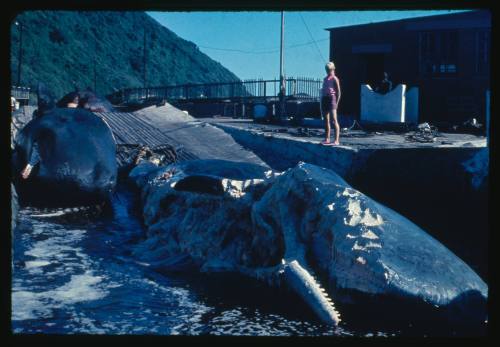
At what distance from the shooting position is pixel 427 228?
6.45 metres

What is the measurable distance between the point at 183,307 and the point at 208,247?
1.20m

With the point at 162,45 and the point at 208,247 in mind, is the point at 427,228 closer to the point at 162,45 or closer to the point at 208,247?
the point at 208,247

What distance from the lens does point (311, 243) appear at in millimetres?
4148

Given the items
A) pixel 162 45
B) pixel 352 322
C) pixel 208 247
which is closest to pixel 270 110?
pixel 208 247

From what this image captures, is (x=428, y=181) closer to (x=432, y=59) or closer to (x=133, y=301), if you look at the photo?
(x=133, y=301)

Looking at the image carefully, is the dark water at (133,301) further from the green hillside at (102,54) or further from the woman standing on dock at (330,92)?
the green hillside at (102,54)

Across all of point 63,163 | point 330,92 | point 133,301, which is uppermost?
point 330,92

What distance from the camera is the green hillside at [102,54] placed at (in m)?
50.2

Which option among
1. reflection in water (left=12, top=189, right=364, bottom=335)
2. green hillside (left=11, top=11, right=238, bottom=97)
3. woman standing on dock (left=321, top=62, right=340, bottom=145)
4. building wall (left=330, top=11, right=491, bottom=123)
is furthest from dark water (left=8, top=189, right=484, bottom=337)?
green hillside (left=11, top=11, right=238, bottom=97)

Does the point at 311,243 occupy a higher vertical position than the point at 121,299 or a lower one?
higher

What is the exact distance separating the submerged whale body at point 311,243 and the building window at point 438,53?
11.7 meters

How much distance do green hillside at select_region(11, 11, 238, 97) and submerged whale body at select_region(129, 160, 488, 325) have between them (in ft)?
126

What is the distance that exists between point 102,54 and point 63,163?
5829 centimetres

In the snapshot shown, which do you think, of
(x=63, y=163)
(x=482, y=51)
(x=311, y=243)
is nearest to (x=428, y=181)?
(x=311, y=243)
